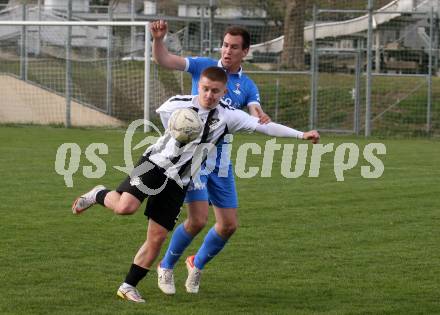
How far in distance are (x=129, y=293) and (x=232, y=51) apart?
6.54ft

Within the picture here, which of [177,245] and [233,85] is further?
[233,85]

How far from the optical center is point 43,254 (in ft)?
29.9

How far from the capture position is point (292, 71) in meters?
28.5

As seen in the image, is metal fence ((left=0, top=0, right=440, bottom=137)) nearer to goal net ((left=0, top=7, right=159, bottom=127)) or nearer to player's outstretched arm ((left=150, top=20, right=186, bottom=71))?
goal net ((left=0, top=7, right=159, bottom=127))

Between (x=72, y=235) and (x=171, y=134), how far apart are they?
10.2ft

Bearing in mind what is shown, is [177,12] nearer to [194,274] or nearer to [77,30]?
[77,30]

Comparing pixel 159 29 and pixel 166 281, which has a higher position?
pixel 159 29

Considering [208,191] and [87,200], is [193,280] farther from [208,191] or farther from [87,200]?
[87,200]

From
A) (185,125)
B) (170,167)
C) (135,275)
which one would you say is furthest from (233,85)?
(135,275)

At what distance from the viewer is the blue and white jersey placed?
26.7ft

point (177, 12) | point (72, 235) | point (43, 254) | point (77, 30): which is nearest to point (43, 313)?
point (43, 254)

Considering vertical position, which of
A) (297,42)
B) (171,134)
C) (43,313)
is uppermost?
(297,42)

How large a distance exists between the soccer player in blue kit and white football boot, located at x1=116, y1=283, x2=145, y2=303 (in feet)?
1.32

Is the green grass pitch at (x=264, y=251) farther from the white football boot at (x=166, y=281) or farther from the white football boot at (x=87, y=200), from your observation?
the white football boot at (x=87, y=200)
